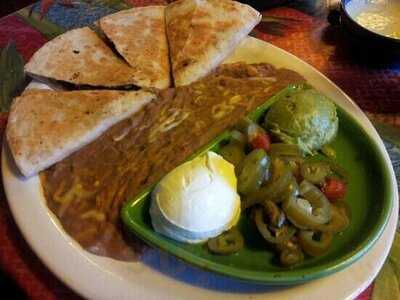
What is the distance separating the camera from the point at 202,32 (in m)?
2.24

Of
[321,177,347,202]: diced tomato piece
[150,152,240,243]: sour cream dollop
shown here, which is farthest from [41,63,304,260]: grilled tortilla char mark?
[321,177,347,202]: diced tomato piece

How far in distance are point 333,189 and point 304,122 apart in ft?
0.97

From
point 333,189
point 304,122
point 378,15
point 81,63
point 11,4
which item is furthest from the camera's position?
point 11,4

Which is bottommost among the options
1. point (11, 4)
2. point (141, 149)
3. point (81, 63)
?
point (11, 4)

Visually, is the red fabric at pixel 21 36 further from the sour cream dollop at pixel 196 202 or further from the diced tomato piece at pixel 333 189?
the diced tomato piece at pixel 333 189

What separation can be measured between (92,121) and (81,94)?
0.55 ft

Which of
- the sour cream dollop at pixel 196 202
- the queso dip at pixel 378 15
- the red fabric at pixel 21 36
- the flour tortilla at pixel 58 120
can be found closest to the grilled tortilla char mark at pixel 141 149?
the flour tortilla at pixel 58 120

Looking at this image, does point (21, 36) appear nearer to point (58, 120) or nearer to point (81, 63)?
point (81, 63)

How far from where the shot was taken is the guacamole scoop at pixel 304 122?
5.86 feet

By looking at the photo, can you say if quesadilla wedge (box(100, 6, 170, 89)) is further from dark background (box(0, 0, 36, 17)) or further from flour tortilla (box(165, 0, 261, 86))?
dark background (box(0, 0, 36, 17))

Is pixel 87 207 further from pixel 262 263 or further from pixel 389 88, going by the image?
pixel 389 88

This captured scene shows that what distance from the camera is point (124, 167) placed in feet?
5.65

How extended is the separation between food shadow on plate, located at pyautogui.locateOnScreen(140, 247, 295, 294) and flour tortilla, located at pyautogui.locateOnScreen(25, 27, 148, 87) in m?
0.84

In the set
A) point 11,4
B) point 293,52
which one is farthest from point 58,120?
point 11,4
